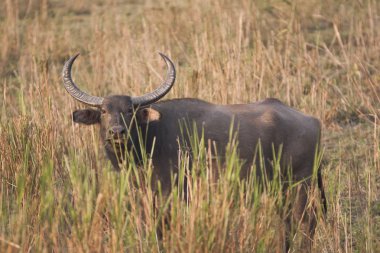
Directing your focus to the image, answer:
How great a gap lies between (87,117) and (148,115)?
1.55 ft

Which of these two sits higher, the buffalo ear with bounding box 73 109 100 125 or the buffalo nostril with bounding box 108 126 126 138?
the buffalo ear with bounding box 73 109 100 125

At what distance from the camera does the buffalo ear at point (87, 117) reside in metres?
6.44

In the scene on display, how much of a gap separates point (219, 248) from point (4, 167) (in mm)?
2563

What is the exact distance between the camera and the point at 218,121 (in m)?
6.54

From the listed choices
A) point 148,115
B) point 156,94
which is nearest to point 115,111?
point 148,115

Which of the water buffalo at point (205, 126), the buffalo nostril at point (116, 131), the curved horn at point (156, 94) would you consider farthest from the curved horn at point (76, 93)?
the buffalo nostril at point (116, 131)

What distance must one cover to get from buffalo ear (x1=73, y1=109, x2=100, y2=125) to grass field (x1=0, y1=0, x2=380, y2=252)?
0.24m

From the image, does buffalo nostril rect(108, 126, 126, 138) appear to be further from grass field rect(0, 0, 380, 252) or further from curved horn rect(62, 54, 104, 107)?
curved horn rect(62, 54, 104, 107)

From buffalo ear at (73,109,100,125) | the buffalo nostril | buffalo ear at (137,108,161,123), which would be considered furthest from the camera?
buffalo ear at (73,109,100,125)

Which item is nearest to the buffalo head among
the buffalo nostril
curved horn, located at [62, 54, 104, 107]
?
curved horn, located at [62, 54, 104, 107]

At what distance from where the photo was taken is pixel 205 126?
649 centimetres

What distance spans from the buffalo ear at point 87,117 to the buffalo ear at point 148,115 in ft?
1.07

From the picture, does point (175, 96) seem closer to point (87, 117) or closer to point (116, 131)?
point (87, 117)

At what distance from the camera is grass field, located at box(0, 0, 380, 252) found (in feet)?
14.2
